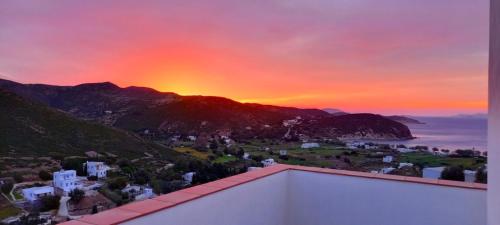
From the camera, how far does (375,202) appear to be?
2100mm

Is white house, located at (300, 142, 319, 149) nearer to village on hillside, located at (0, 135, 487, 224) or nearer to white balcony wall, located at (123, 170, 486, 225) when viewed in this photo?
village on hillside, located at (0, 135, 487, 224)

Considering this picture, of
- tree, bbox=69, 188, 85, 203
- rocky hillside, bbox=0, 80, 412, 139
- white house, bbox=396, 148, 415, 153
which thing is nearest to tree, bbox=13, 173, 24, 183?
tree, bbox=69, 188, 85, 203

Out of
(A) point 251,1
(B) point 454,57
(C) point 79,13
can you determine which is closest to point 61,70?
(C) point 79,13

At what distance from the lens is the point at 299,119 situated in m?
17.1

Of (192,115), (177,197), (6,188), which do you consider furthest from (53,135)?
(177,197)

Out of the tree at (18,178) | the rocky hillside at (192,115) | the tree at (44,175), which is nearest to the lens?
the tree at (18,178)

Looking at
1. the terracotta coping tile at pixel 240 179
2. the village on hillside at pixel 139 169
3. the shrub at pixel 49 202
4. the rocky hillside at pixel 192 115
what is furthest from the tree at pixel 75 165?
the terracotta coping tile at pixel 240 179

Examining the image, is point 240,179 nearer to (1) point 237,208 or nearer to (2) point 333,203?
(1) point 237,208

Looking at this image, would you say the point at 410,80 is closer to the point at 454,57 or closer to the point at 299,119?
the point at 454,57

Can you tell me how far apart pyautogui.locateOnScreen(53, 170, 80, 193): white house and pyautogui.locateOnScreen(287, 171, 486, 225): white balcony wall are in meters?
11.7

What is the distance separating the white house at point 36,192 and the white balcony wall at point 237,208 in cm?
1100

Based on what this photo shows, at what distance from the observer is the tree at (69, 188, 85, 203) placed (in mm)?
11466

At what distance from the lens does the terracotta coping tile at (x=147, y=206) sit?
4.42 feet

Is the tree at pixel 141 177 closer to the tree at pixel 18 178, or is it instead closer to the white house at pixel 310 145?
the tree at pixel 18 178
